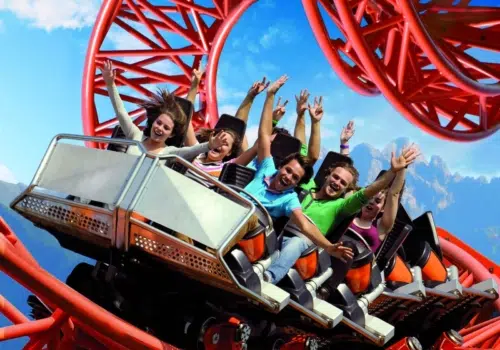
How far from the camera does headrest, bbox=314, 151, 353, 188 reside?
14.0ft

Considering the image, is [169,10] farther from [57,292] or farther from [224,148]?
[57,292]

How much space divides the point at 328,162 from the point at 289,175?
860 millimetres

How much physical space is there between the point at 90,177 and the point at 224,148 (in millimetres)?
970

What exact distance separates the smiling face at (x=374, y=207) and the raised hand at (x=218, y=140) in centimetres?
96

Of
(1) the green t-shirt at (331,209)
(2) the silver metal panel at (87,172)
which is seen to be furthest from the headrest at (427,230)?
(2) the silver metal panel at (87,172)

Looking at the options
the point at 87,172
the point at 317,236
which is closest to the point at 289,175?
the point at 317,236

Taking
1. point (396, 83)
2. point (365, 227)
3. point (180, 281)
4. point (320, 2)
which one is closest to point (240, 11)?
point (320, 2)

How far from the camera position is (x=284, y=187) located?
3672 millimetres

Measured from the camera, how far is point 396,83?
6594mm

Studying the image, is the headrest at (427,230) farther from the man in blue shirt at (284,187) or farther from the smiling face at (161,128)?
the smiling face at (161,128)

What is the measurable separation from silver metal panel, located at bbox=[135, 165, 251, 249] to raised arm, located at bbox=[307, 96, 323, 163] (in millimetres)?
1078

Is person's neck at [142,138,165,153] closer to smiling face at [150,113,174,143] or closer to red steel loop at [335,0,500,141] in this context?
smiling face at [150,113,174,143]

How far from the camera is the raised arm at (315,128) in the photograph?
13.4ft

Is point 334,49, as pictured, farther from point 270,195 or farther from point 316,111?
point 270,195
